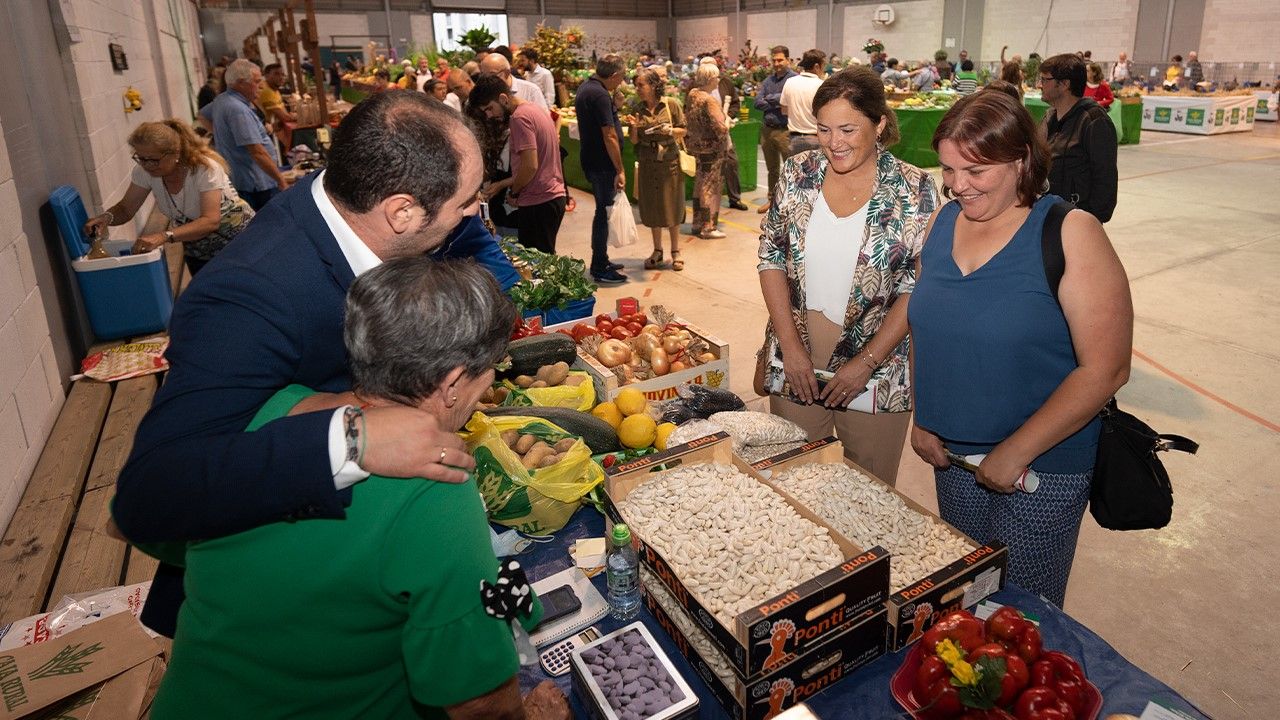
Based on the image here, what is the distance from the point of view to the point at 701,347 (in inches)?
151

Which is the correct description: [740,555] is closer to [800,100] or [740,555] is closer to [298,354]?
[298,354]

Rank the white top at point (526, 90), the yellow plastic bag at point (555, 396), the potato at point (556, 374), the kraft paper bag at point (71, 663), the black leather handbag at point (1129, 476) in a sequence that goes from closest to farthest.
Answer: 1. the kraft paper bag at point (71, 663)
2. the black leather handbag at point (1129, 476)
3. the yellow plastic bag at point (555, 396)
4. the potato at point (556, 374)
5. the white top at point (526, 90)

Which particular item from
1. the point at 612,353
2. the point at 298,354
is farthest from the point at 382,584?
the point at 612,353

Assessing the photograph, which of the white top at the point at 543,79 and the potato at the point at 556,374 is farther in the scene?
the white top at the point at 543,79

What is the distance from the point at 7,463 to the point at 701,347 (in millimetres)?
2924

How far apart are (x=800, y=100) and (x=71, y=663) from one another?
8158 millimetres

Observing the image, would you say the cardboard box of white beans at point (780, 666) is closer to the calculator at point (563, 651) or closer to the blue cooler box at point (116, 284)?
the calculator at point (563, 651)

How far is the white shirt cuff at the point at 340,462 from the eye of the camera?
117 centimetres

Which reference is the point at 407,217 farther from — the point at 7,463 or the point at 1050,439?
the point at 7,463

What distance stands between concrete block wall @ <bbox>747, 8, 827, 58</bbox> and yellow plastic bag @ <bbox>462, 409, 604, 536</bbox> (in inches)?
1212

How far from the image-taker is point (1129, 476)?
6.74ft

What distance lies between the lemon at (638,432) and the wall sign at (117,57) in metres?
6.63

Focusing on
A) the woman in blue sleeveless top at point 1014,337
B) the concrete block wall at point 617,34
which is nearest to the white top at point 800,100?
the woman in blue sleeveless top at point 1014,337

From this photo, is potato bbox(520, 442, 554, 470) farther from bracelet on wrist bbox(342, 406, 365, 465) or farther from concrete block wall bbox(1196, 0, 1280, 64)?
concrete block wall bbox(1196, 0, 1280, 64)
